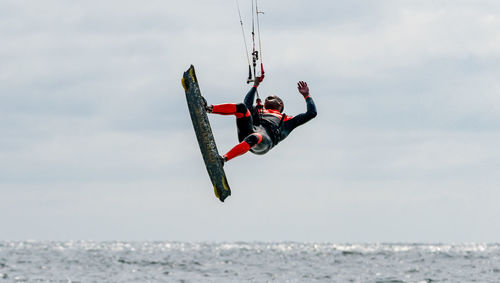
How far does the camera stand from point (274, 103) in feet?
51.2

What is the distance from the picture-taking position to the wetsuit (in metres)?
14.2

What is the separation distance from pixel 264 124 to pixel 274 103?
817mm

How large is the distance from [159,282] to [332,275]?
1393 cm

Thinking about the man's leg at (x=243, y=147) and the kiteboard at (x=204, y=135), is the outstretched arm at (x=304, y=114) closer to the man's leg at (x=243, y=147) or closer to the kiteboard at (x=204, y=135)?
the man's leg at (x=243, y=147)

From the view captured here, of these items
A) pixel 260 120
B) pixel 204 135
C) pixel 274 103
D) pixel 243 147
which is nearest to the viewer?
pixel 243 147

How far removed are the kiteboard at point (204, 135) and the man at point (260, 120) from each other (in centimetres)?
18

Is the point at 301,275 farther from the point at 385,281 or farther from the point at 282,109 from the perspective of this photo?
the point at 282,109

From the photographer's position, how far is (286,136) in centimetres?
1534

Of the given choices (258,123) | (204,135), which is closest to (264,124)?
(258,123)

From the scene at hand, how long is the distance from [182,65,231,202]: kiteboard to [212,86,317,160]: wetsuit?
0.25 meters

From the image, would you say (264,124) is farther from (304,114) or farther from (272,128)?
(304,114)

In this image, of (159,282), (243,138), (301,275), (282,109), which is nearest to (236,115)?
(243,138)

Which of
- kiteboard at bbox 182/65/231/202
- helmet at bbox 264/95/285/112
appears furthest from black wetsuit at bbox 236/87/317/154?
kiteboard at bbox 182/65/231/202

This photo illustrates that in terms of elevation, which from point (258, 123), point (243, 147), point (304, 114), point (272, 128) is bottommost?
point (243, 147)
